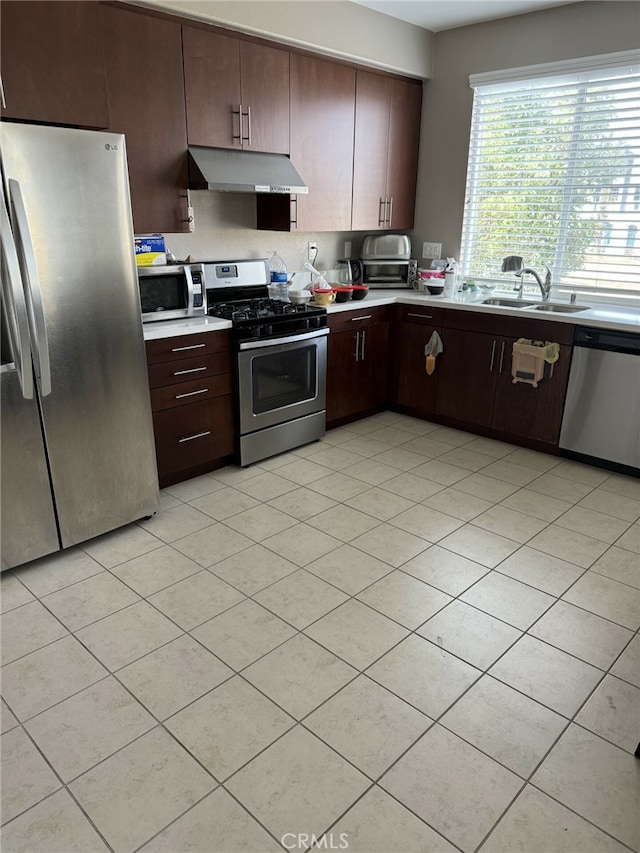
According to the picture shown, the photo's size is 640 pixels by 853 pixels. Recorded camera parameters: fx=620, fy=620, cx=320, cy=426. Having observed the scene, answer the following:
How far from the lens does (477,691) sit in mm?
2012

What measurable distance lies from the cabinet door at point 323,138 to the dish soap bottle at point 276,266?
33cm

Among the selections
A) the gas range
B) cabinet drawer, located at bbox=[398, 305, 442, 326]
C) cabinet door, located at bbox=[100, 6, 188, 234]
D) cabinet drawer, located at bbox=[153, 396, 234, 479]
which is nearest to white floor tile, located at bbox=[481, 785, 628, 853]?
cabinet drawer, located at bbox=[153, 396, 234, 479]

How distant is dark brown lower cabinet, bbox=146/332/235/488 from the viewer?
3.15 metres

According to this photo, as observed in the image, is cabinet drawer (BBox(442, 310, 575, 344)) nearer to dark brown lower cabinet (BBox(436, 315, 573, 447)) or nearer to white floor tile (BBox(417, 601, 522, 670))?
dark brown lower cabinet (BBox(436, 315, 573, 447))

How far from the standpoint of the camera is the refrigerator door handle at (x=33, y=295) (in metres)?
2.23

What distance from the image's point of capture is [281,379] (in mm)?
3730

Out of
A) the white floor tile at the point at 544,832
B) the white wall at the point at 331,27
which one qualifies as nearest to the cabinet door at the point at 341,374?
the white wall at the point at 331,27

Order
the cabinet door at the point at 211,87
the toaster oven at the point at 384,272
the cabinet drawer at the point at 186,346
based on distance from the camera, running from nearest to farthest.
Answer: the cabinet drawer at the point at 186,346 < the cabinet door at the point at 211,87 < the toaster oven at the point at 384,272

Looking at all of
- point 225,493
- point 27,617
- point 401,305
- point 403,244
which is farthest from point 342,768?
point 403,244

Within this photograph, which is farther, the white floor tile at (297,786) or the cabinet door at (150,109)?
the cabinet door at (150,109)

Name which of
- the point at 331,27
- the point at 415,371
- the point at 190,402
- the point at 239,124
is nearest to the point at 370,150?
the point at 331,27

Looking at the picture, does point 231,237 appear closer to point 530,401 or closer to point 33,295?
point 33,295

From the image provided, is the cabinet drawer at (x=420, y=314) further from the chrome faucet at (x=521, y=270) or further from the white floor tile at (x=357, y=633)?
the white floor tile at (x=357, y=633)

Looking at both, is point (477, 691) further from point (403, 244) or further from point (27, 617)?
point (403, 244)
